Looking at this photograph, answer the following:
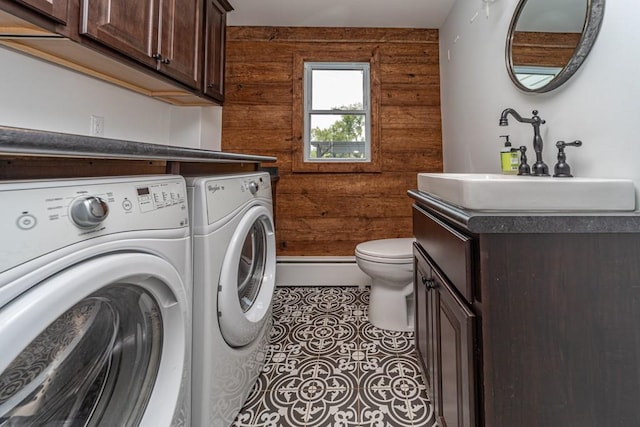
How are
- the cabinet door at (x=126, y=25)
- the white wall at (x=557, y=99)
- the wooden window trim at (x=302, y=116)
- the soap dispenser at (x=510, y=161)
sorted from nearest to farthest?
the white wall at (x=557, y=99) → the cabinet door at (x=126, y=25) → the soap dispenser at (x=510, y=161) → the wooden window trim at (x=302, y=116)

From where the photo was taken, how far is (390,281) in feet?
5.49

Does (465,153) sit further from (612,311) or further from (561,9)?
(612,311)

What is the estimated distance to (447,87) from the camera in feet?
7.50

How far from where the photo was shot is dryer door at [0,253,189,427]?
406mm

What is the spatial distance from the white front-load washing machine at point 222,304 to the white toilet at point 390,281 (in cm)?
71

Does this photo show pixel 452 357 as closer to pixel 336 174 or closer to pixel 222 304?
pixel 222 304

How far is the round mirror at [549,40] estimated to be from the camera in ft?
2.97

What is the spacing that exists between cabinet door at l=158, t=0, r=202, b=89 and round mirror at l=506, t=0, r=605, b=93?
174 cm

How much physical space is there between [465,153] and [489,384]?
171 centimetres

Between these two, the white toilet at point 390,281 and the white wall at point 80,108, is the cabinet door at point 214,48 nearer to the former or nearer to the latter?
the white wall at point 80,108

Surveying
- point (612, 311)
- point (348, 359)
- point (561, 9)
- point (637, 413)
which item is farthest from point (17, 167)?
point (561, 9)

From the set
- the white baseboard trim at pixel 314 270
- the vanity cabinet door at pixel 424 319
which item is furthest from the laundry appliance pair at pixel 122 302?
the white baseboard trim at pixel 314 270

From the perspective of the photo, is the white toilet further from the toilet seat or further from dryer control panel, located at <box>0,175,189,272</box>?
dryer control panel, located at <box>0,175,189,272</box>

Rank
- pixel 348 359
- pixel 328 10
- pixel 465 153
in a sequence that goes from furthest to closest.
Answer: pixel 328 10 → pixel 465 153 → pixel 348 359
